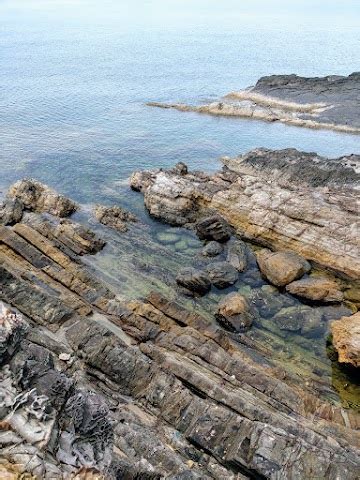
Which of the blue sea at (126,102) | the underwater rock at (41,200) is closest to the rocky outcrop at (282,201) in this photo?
the blue sea at (126,102)

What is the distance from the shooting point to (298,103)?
78875 mm

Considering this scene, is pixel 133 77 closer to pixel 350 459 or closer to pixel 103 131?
pixel 103 131

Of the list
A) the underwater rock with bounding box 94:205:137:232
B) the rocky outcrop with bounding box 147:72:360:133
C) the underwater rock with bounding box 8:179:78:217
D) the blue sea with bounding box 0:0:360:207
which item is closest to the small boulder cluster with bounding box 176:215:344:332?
the underwater rock with bounding box 94:205:137:232

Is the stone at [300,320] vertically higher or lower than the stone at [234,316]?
lower

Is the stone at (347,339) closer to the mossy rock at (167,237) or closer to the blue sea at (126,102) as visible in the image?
the mossy rock at (167,237)

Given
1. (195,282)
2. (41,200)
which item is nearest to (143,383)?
(195,282)

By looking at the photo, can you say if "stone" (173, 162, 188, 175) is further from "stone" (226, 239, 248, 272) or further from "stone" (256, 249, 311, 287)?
"stone" (256, 249, 311, 287)

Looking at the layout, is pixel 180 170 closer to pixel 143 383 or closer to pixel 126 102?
pixel 143 383

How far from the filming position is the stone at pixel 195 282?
29.9m

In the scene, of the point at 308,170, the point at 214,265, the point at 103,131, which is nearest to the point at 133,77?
the point at 103,131

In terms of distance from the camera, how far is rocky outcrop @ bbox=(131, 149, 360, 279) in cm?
3281

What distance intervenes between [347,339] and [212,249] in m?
13.1

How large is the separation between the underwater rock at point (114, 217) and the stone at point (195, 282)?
31.5 ft

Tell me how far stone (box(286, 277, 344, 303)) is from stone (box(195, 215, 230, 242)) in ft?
25.0
